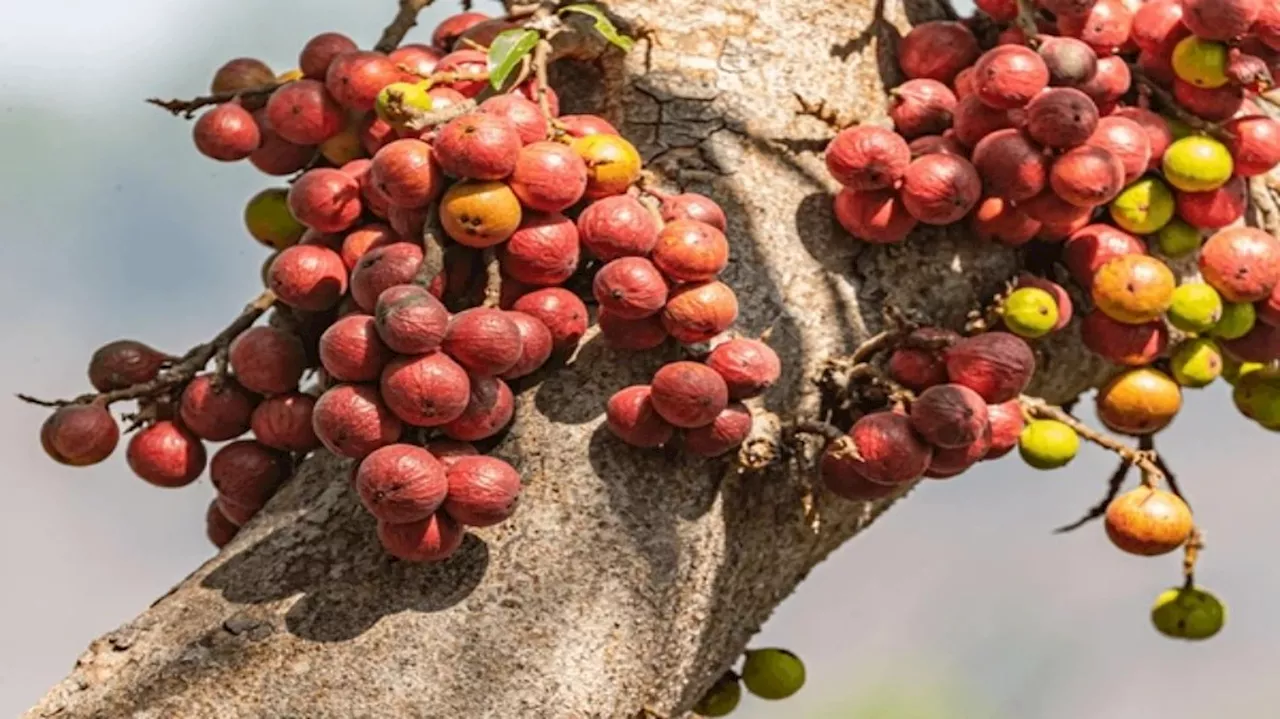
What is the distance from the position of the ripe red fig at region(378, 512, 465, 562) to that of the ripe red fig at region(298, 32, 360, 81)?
2.86ft

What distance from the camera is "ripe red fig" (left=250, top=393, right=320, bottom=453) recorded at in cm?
245

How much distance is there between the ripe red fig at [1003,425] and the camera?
2.40 m

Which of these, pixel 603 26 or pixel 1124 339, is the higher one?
pixel 603 26

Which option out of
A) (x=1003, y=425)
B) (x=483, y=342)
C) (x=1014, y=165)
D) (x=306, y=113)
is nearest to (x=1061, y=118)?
(x=1014, y=165)

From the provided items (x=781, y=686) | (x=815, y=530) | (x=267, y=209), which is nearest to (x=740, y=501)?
(x=815, y=530)

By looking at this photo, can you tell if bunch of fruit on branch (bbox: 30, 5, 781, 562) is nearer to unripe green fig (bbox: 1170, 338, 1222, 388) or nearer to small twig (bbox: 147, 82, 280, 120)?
small twig (bbox: 147, 82, 280, 120)

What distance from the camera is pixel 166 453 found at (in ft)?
8.30

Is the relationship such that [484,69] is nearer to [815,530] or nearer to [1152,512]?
Answer: [815,530]

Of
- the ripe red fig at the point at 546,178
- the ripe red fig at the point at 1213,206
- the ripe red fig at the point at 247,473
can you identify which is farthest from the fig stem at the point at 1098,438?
the ripe red fig at the point at 247,473

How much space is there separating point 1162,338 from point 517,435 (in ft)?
3.49

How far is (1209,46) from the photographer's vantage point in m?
2.53

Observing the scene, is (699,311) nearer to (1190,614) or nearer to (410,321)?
(410,321)

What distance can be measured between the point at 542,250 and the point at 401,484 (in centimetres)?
40

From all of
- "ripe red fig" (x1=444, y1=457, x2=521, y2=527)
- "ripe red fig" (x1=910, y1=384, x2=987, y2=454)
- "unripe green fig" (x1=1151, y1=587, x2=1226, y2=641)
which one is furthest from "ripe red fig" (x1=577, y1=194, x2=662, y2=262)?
"unripe green fig" (x1=1151, y1=587, x2=1226, y2=641)
